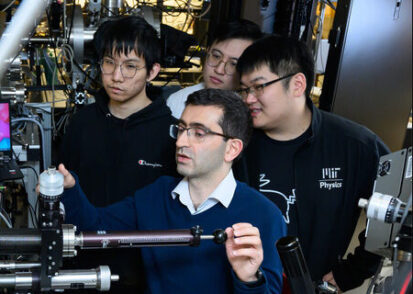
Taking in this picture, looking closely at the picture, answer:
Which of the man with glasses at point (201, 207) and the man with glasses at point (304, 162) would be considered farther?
the man with glasses at point (304, 162)

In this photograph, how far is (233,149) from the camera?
147 centimetres

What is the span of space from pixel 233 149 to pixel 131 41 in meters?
0.70

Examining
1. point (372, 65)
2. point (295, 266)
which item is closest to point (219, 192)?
point (295, 266)

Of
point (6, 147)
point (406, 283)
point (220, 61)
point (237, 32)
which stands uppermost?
point (237, 32)

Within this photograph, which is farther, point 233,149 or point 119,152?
point 119,152

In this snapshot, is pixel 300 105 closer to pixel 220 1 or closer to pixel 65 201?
pixel 65 201

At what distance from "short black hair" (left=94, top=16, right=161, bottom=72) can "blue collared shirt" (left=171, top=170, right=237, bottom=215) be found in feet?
2.28

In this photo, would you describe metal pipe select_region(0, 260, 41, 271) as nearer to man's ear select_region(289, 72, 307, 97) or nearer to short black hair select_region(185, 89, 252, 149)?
short black hair select_region(185, 89, 252, 149)

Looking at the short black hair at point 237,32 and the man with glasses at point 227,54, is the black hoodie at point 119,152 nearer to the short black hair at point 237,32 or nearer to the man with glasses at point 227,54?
the man with glasses at point 227,54

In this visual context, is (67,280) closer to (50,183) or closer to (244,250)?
(50,183)

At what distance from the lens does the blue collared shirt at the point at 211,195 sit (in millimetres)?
1376

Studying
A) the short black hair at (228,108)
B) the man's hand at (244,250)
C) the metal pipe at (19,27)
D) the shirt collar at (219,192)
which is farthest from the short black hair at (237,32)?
the metal pipe at (19,27)

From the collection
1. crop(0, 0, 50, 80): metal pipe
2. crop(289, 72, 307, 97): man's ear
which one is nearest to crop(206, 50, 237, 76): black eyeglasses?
crop(289, 72, 307, 97): man's ear

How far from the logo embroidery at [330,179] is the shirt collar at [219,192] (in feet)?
1.31
